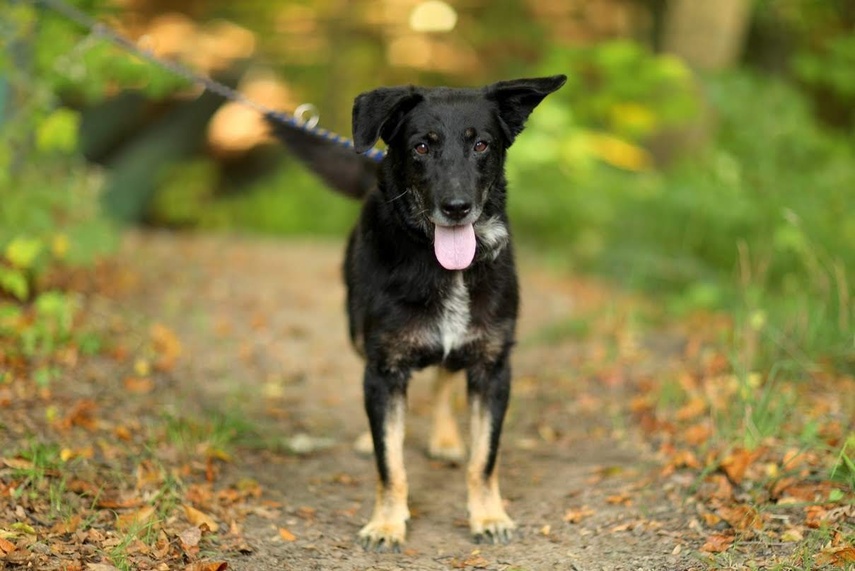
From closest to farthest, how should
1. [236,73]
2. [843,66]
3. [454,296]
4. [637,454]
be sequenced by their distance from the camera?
[454,296] < [637,454] < [843,66] < [236,73]

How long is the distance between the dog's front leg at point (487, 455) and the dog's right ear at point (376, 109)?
3.91 feet

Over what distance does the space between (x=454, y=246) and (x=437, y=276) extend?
23cm

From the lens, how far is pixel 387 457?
415 centimetres

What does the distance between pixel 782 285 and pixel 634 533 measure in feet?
14.6

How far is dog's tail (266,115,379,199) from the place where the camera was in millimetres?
5438

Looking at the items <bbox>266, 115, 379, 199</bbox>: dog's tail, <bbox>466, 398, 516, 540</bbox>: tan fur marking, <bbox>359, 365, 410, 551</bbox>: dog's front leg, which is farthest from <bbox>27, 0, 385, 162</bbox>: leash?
<bbox>466, 398, 516, 540</bbox>: tan fur marking

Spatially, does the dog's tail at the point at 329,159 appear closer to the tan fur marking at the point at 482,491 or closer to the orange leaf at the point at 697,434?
the tan fur marking at the point at 482,491

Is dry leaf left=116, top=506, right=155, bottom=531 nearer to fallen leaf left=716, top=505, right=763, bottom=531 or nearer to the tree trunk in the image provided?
fallen leaf left=716, top=505, right=763, bottom=531

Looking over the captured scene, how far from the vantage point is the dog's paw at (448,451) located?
209 inches

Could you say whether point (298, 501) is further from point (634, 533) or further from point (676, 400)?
point (676, 400)

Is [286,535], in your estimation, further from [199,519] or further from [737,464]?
[737,464]

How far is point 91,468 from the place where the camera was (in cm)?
429

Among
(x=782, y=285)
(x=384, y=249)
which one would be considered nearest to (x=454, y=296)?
(x=384, y=249)

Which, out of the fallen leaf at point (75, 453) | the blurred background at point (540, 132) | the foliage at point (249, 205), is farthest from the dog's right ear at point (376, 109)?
the foliage at point (249, 205)
